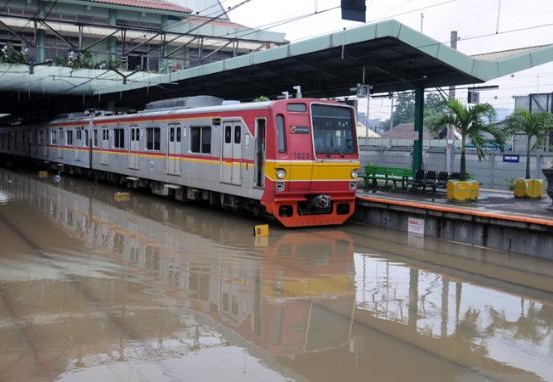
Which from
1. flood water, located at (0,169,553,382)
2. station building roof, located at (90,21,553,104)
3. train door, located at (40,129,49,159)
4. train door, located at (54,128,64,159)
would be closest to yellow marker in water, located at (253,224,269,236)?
flood water, located at (0,169,553,382)

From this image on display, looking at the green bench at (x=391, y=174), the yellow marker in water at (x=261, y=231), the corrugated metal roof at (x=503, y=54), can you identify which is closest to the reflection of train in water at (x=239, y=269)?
the yellow marker in water at (x=261, y=231)

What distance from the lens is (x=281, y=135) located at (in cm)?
1354

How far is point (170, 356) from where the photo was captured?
5.84 meters

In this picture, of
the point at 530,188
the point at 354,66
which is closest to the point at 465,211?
the point at 530,188

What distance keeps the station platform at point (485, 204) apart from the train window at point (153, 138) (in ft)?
22.1

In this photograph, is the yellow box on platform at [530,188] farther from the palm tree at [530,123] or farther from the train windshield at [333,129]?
the train windshield at [333,129]

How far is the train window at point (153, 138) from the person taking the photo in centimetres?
1961

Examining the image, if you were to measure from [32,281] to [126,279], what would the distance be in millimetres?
1327

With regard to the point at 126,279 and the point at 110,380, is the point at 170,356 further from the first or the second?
the point at 126,279

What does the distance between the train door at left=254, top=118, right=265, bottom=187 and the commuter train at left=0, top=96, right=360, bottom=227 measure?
2cm

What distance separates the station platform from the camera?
12328 millimetres

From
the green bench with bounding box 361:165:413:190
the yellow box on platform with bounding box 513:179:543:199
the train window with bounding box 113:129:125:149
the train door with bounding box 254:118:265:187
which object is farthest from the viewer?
the train window with bounding box 113:129:125:149

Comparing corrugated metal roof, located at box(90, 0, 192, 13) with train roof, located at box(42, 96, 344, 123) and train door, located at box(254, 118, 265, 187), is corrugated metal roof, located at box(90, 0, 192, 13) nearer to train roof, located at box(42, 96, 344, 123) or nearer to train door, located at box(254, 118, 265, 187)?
train roof, located at box(42, 96, 344, 123)

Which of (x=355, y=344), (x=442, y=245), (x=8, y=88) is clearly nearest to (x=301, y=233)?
(x=442, y=245)
